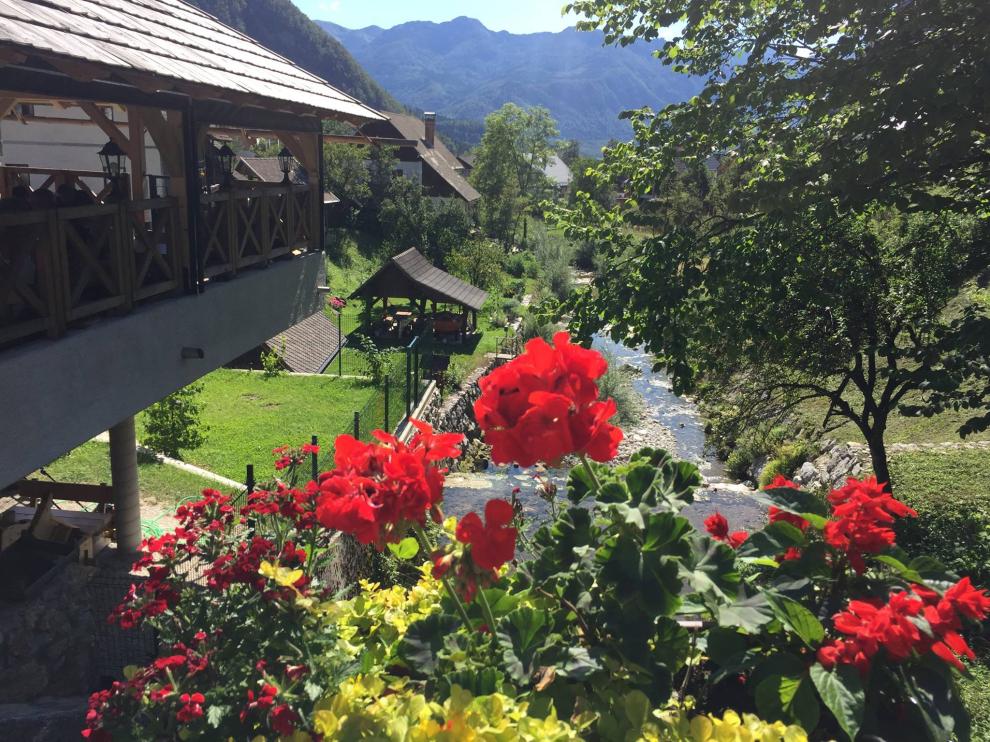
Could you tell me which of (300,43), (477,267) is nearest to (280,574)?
(477,267)

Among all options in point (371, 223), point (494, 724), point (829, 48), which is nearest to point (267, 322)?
point (829, 48)

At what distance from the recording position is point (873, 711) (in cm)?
Result: 179

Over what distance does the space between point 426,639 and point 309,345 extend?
19700 mm

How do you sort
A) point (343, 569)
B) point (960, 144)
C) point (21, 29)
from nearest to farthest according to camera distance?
point (21, 29), point (960, 144), point (343, 569)

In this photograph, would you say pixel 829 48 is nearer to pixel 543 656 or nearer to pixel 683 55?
pixel 683 55

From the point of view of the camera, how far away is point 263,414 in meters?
15.2

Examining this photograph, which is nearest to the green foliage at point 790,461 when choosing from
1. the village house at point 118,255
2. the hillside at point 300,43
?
the village house at point 118,255

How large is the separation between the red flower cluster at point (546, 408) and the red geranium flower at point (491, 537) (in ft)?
0.41

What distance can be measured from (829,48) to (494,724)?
8.41 meters

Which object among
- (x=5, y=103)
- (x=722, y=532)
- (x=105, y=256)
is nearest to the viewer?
(x=722, y=532)

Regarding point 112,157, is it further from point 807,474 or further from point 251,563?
point 807,474

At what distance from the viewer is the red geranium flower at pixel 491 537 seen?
1.74 meters

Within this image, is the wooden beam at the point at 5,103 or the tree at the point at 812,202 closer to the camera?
the tree at the point at 812,202

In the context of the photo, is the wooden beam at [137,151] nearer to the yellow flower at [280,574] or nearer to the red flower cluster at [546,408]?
the yellow flower at [280,574]
